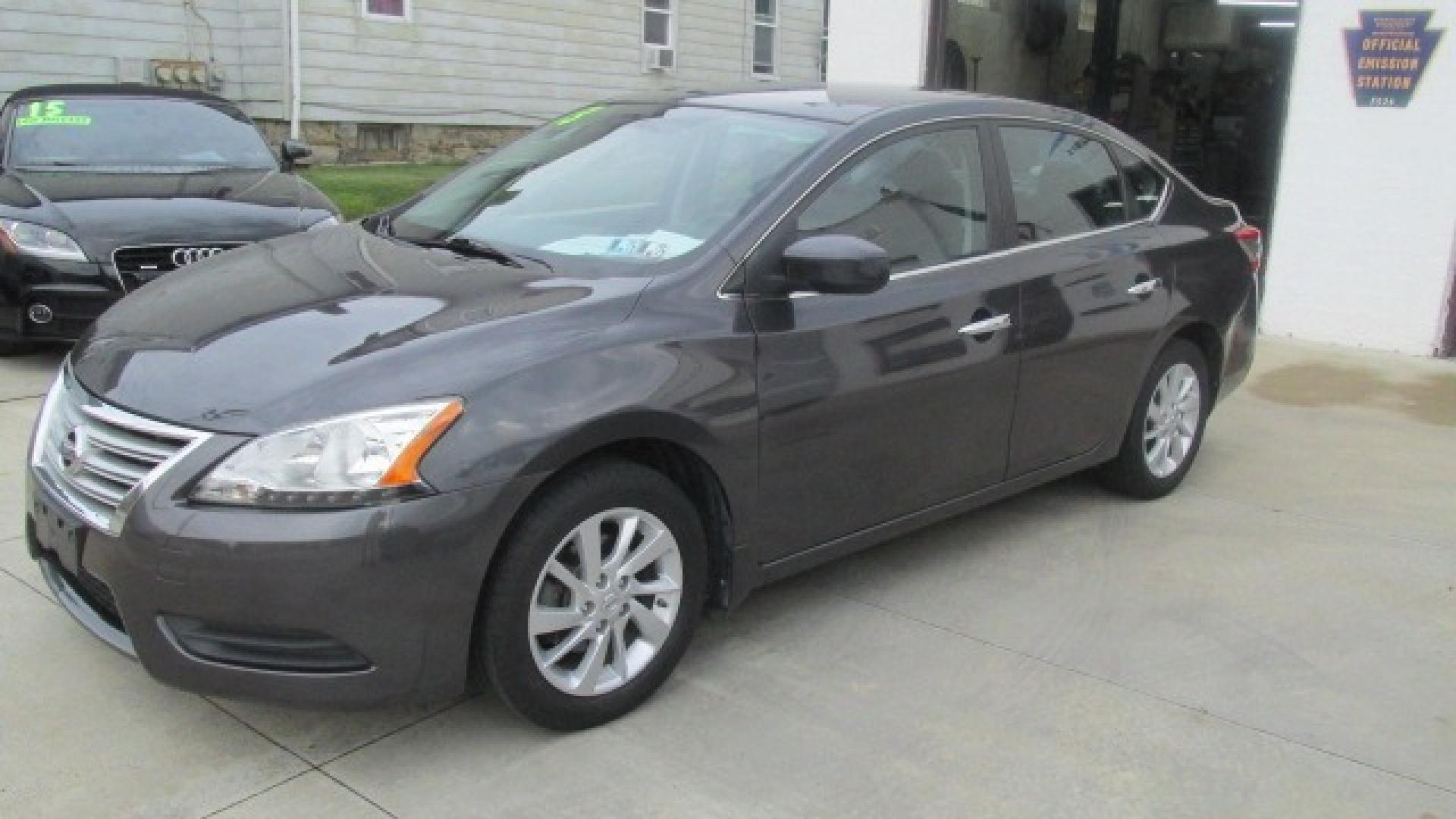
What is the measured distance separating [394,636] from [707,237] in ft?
4.82

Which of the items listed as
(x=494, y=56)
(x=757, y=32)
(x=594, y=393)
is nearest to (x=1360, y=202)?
(x=594, y=393)

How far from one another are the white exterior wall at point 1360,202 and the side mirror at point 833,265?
609 cm

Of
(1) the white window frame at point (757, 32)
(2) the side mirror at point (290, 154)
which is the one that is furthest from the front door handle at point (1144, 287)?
(1) the white window frame at point (757, 32)

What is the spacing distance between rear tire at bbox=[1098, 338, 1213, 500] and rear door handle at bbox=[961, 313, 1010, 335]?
3.53 ft

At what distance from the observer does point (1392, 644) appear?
407cm

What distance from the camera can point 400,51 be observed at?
16.5 meters

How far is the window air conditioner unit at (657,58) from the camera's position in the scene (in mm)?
19688

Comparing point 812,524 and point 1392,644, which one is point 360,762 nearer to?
point 812,524

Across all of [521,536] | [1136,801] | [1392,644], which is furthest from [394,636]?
[1392,644]

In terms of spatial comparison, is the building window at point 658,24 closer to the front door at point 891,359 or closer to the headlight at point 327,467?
the front door at point 891,359

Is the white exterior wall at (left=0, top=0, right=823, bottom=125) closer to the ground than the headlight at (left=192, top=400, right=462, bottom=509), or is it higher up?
higher up

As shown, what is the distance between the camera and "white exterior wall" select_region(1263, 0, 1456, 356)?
316 inches

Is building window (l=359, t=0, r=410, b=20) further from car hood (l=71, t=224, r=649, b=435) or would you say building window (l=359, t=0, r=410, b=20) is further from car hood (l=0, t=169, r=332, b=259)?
car hood (l=71, t=224, r=649, b=435)

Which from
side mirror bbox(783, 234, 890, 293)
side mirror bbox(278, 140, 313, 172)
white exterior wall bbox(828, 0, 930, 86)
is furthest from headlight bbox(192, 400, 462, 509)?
white exterior wall bbox(828, 0, 930, 86)
